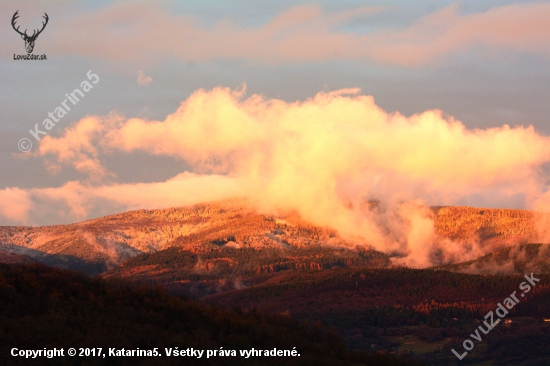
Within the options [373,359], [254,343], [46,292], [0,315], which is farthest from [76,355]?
[373,359]

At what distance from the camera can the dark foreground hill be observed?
91688mm

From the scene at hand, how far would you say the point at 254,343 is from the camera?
4540 inches

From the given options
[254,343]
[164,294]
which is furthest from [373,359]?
[164,294]

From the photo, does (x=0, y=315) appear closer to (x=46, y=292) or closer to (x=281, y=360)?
(x=46, y=292)

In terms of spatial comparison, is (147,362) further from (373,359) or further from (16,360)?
(373,359)

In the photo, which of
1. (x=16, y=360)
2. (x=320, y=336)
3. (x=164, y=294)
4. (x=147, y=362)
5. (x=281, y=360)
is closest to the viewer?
(x=16, y=360)

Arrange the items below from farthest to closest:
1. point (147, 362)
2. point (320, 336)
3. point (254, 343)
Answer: point (320, 336)
point (254, 343)
point (147, 362)

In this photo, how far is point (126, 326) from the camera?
102688 millimetres

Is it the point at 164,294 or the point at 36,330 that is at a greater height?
the point at 164,294

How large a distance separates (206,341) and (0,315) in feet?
84.8

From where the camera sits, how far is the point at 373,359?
424 feet

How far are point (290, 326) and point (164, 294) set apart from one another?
86.4ft

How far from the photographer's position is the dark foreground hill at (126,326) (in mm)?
91688

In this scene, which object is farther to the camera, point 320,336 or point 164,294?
point 320,336
